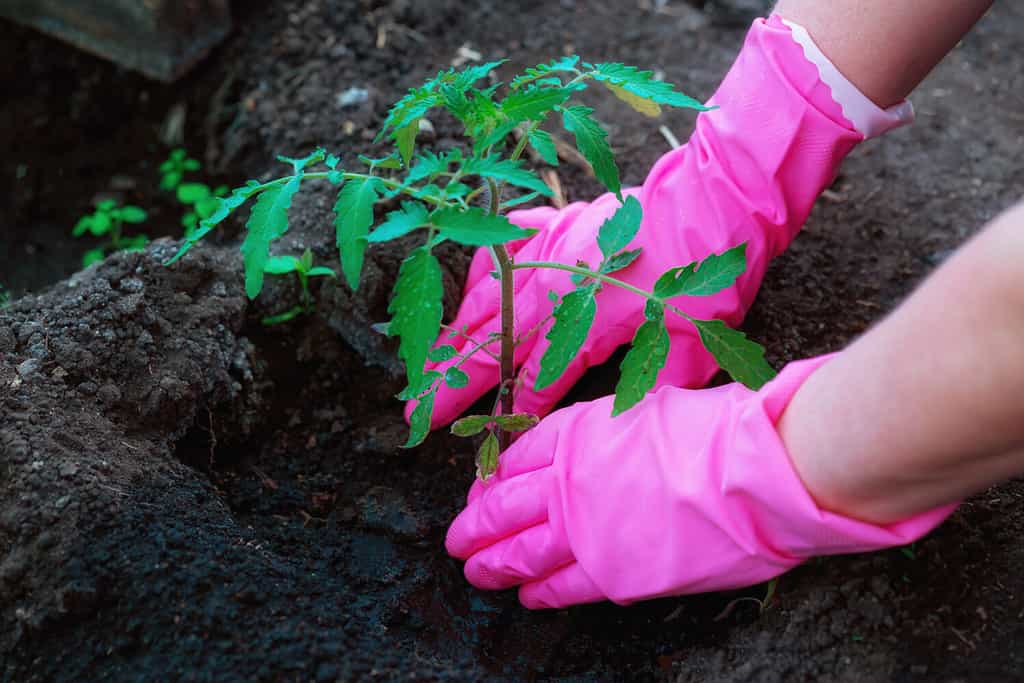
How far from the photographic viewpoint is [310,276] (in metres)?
1.91

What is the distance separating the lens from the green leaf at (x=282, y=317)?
1.88 metres

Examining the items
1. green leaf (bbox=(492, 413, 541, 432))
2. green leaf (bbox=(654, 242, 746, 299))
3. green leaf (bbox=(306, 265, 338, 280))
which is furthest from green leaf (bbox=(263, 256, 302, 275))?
green leaf (bbox=(654, 242, 746, 299))

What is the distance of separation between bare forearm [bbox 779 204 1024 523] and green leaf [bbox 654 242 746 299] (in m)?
0.20

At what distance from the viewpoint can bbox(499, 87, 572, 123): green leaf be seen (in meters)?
1.20

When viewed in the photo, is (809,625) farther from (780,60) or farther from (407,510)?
(780,60)

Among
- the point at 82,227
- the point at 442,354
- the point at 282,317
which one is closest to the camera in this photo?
the point at 442,354

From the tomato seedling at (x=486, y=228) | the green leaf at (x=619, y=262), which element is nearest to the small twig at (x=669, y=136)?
the tomato seedling at (x=486, y=228)

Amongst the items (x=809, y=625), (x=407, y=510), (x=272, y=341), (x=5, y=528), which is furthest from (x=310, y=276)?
(x=809, y=625)

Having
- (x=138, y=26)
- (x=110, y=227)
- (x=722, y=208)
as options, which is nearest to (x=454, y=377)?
(x=722, y=208)

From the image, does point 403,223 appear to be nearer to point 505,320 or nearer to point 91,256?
point 505,320

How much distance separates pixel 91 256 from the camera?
91.1 inches

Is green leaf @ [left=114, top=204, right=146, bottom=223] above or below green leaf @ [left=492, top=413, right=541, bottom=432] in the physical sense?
below

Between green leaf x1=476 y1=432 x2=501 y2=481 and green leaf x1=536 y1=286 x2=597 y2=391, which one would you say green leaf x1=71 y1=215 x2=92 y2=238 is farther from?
green leaf x1=536 y1=286 x2=597 y2=391

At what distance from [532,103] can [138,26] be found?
1817 mm
